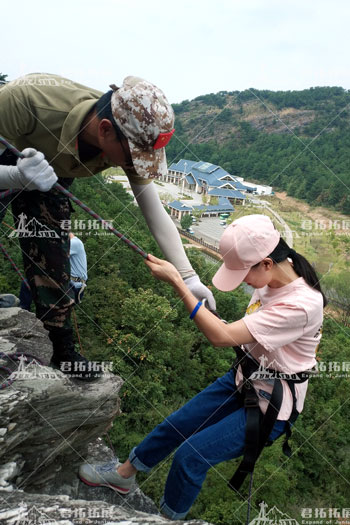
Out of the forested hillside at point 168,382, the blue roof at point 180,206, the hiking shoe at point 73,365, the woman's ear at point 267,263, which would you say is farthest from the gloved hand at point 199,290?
the blue roof at point 180,206

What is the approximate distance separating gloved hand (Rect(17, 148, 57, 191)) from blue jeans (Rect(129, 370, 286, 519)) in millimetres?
1783

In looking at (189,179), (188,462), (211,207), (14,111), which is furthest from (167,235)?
(189,179)

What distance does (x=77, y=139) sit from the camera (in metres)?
2.23

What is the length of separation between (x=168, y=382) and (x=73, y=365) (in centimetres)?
691

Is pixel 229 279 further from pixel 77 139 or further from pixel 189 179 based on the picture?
pixel 189 179

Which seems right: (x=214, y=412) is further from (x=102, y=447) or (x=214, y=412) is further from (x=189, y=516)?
(x=189, y=516)

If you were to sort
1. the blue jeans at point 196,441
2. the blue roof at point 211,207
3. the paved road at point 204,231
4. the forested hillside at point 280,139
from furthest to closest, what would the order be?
the paved road at point 204,231
the forested hillside at point 280,139
the blue roof at point 211,207
the blue jeans at point 196,441

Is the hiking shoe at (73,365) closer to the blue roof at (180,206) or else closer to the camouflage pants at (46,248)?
the camouflage pants at (46,248)

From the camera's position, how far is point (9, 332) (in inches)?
145

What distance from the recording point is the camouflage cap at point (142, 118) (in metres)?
2.07

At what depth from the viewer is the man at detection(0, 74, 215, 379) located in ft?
6.85

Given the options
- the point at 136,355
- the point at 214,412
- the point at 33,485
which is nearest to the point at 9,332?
the point at 33,485

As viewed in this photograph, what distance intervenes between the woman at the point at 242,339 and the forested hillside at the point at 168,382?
3.83 m

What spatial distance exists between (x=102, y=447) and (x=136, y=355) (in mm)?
4462
